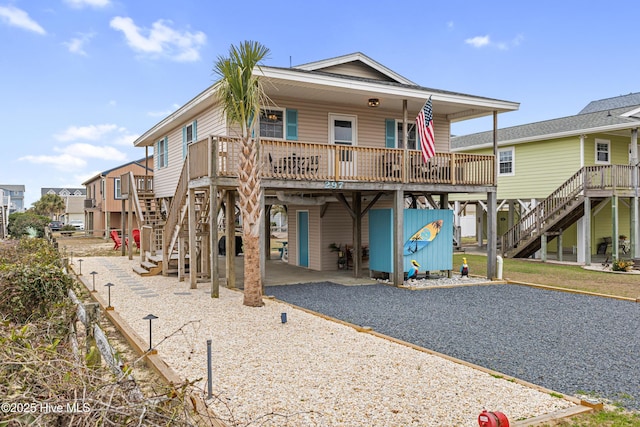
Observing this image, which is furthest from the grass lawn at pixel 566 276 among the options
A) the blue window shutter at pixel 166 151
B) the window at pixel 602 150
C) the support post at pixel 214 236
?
the blue window shutter at pixel 166 151

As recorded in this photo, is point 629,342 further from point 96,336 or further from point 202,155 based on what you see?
point 202,155

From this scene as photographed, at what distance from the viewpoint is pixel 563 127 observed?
22.4 meters

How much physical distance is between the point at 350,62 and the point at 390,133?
282 cm

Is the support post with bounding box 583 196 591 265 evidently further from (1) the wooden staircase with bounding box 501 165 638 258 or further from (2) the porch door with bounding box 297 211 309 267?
(2) the porch door with bounding box 297 211 309 267

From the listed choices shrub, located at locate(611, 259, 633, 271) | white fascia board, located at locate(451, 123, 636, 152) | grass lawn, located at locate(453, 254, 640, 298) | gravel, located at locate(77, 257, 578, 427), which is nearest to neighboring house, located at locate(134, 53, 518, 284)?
grass lawn, located at locate(453, 254, 640, 298)

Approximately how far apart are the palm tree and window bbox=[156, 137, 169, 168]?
35.5 ft

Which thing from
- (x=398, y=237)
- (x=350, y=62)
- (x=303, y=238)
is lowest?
(x=303, y=238)

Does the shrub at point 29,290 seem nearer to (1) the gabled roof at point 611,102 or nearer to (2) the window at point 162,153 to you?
(2) the window at point 162,153

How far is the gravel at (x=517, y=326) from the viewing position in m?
6.09

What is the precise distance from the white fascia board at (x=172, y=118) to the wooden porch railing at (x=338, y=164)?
153 cm

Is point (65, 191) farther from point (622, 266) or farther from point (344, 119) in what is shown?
point (622, 266)

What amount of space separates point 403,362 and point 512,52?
144ft

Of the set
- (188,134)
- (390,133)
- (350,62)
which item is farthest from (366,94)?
(188,134)

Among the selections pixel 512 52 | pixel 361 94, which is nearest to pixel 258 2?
pixel 361 94
